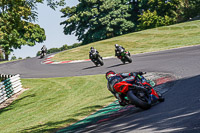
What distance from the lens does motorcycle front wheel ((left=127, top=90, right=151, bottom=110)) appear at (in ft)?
22.2

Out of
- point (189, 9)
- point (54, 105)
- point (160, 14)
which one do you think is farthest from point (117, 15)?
point (54, 105)

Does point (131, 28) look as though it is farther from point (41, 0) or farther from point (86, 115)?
point (86, 115)

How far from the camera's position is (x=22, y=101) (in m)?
15.7

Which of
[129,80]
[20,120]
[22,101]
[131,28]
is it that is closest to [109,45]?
[131,28]

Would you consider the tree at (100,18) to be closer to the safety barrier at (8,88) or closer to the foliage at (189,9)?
the foliage at (189,9)

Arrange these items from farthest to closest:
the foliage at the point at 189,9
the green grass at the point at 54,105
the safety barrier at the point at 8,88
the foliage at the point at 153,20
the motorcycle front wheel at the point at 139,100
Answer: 1. the foliage at the point at 189,9
2. the foliage at the point at 153,20
3. the safety barrier at the point at 8,88
4. the green grass at the point at 54,105
5. the motorcycle front wheel at the point at 139,100

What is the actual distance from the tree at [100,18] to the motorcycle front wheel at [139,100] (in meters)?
55.7

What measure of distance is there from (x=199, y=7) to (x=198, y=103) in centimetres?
5891

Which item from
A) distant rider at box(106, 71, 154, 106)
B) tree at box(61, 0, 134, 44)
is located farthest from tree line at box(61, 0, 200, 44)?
distant rider at box(106, 71, 154, 106)

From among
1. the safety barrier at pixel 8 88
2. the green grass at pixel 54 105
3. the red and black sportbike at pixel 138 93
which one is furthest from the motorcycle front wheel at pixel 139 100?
the safety barrier at pixel 8 88

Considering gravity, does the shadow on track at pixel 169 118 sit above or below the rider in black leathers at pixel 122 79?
below

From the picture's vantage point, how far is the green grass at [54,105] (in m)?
9.61

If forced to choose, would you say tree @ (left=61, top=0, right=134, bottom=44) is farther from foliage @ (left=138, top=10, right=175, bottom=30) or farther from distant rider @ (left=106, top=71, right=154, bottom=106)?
distant rider @ (left=106, top=71, right=154, bottom=106)

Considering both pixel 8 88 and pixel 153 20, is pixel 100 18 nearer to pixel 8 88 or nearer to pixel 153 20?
pixel 153 20
